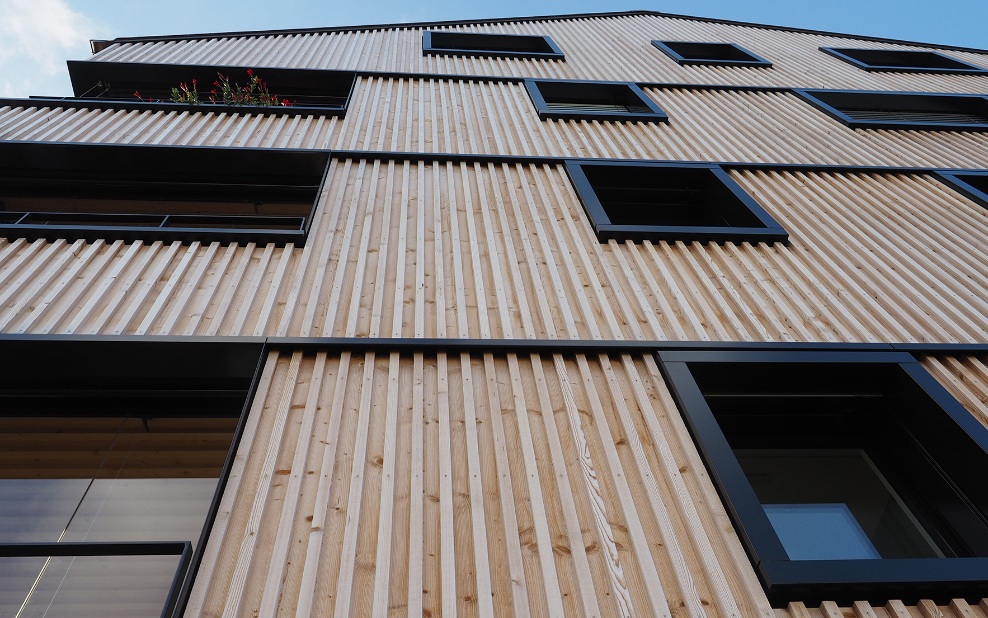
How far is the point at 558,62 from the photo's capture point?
951 centimetres

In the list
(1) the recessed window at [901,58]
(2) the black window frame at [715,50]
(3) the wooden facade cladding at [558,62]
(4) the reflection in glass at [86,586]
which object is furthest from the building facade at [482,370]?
(1) the recessed window at [901,58]

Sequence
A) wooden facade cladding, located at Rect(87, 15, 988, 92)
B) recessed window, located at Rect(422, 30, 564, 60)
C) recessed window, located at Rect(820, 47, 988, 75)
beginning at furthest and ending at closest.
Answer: recessed window, located at Rect(820, 47, 988, 75) → recessed window, located at Rect(422, 30, 564, 60) → wooden facade cladding, located at Rect(87, 15, 988, 92)

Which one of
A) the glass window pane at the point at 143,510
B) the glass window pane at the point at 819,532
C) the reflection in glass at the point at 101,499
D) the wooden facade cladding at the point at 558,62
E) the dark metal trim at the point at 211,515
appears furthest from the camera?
the wooden facade cladding at the point at 558,62

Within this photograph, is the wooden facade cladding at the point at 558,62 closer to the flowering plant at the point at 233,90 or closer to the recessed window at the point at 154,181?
the flowering plant at the point at 233,90

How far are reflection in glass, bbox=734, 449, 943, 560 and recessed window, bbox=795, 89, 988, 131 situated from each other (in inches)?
289

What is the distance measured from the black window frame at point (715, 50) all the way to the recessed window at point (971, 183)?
4541mm

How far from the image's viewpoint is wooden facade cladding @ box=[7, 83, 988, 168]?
598 cm

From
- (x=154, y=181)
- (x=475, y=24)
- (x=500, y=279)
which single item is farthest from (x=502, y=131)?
(x=475, y=24)

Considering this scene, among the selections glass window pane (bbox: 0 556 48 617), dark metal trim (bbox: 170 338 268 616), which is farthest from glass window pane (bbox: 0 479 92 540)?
dark metal trim (bbox: 170 338 268 616)

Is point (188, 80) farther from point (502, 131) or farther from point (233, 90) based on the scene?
point (502, 131)

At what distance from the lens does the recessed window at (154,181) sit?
219 inches

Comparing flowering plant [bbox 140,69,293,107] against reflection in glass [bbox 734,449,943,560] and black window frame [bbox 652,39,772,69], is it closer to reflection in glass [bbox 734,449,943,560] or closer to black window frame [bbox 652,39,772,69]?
black window frame [bbox 652,39,772,69]

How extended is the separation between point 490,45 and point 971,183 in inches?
319

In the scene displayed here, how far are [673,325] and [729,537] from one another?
155cm
